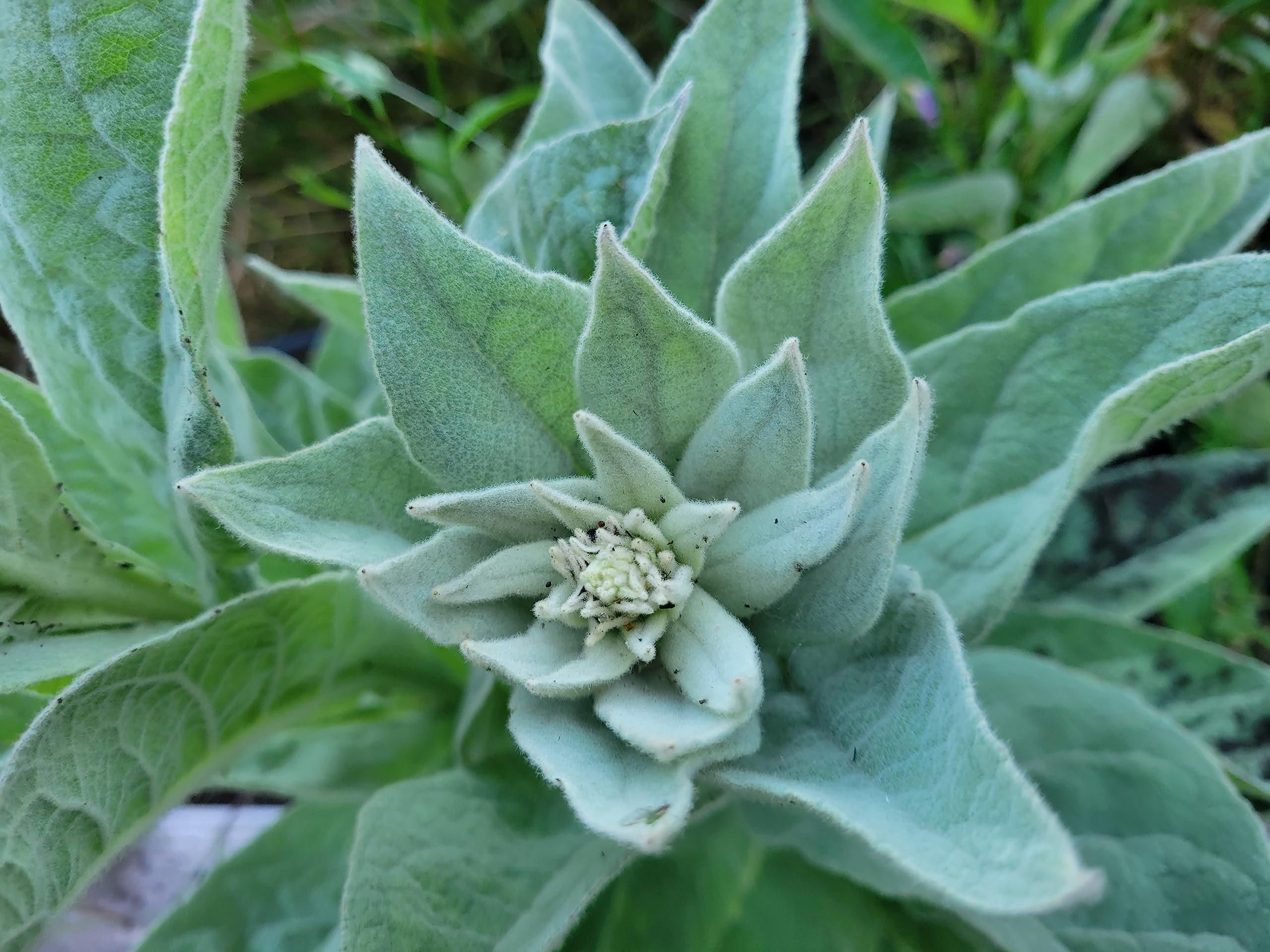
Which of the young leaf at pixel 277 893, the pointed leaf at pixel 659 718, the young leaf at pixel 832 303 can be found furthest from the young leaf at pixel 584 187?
the young leaf at pixel 277 893

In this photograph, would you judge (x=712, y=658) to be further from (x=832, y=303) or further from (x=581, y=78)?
(x=581, y=78)

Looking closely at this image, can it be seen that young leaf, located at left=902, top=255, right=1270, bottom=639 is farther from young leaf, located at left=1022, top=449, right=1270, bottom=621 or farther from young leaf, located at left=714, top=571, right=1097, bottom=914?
young leaf, located at left=1022, top=449, right=1270, bottom=621

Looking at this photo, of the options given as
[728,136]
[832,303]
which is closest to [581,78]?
[728,136]

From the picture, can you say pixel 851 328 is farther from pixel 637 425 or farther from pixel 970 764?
pixel 970 764

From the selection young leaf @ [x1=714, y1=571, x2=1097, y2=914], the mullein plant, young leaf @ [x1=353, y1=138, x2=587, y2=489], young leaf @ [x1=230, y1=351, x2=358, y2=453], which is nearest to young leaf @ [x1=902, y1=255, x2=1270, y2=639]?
the mullein plant

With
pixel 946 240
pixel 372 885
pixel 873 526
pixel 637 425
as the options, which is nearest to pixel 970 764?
pixel 873 526
